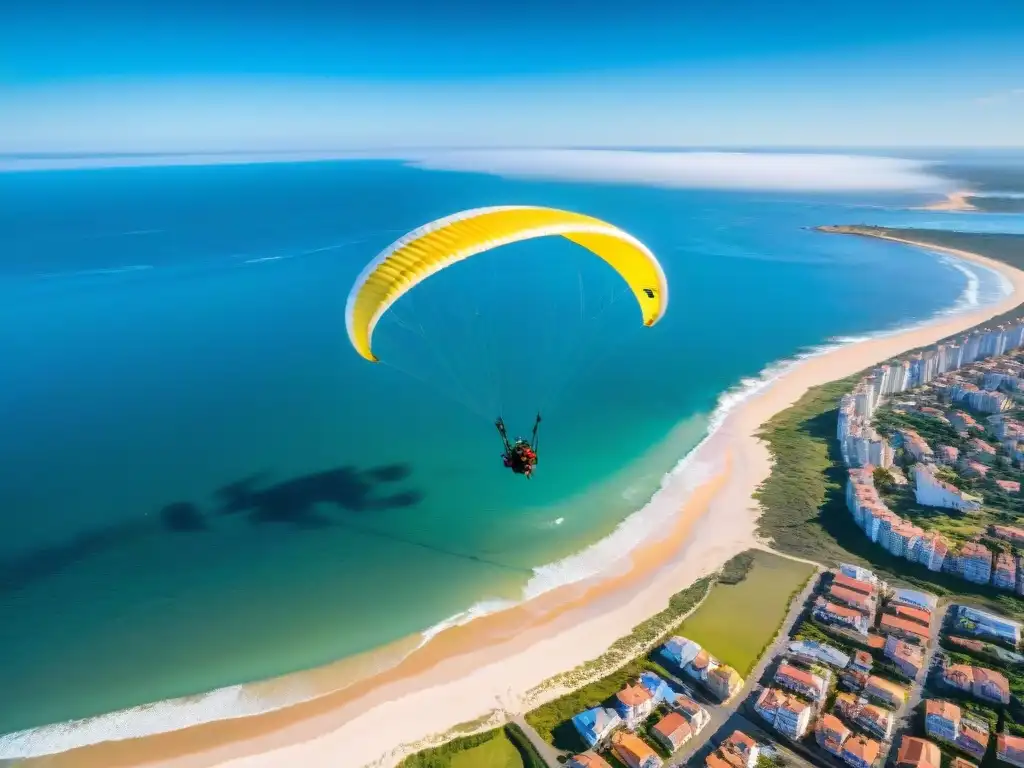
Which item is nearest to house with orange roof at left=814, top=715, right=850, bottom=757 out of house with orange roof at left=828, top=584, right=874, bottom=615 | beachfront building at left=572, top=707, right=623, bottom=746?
house with orange roof at left=828, top=584, right=874, bottom=615

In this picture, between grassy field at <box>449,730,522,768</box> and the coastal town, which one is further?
grassy field at <box>449,730,522,768</box>

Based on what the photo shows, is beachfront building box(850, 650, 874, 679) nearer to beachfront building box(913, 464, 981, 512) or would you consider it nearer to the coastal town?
the coastal town

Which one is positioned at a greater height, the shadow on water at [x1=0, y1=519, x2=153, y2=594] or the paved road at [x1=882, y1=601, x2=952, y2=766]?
the shadow on water at [x1=0, y1=519, x2=153, y2=594]

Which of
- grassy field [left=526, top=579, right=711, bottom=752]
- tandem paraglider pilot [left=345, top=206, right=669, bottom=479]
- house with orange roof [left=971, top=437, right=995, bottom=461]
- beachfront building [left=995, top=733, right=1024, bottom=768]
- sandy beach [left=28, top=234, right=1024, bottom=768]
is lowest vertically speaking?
sandy beach [left=28, top=234, right=1024, bottom=768]

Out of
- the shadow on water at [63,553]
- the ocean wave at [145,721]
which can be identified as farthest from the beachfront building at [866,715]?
the shadow on water at [63,553]

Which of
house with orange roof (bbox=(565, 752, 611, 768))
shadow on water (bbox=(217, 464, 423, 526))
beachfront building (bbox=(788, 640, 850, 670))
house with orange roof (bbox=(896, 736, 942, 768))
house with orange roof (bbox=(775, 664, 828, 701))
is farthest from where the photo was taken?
shadow on water (bbox=(217, 464, 423, 526))

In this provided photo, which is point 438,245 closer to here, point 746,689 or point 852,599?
point 746,689

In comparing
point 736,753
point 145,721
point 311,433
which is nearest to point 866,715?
point 736,753

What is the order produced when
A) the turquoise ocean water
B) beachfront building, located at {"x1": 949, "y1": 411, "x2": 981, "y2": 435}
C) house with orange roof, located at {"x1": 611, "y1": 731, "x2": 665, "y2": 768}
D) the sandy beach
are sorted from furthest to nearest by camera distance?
beachfront building, located at {"x1": 949, "y1": 411, "x2": 981, "y2": 435} → the turquoise ocean water → the sandy beach → house with orange roof, located at {"x1": 611, "y1": 731, "x2": 665, "y2": 768}
